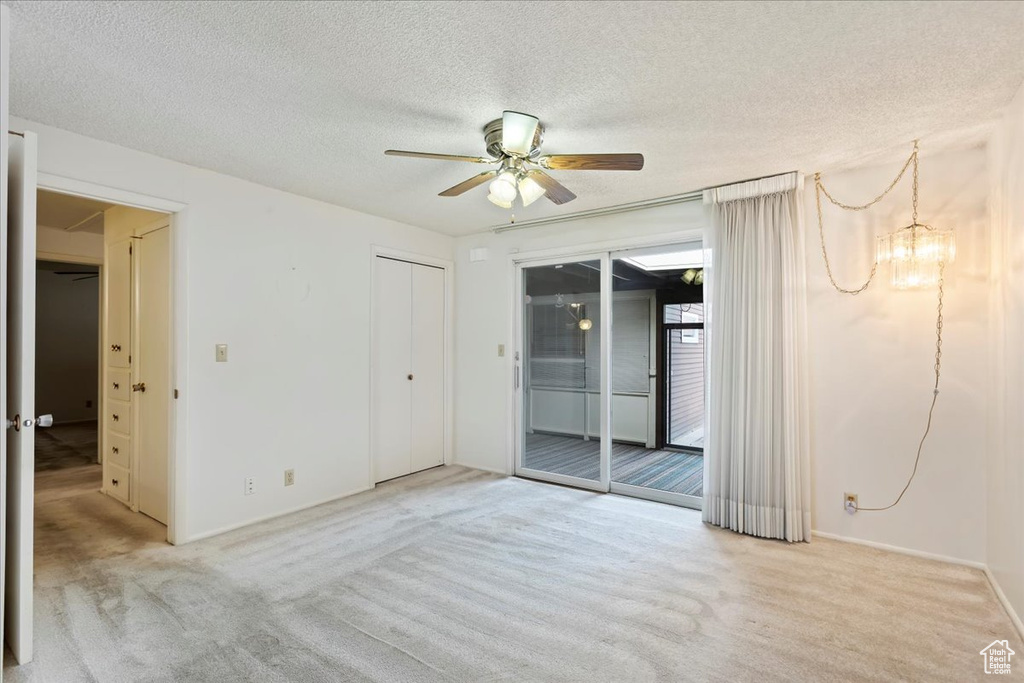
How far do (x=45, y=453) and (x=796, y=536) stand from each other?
25.2 feet

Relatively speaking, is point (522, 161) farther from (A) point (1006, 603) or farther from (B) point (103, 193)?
(A) point (1006, 603)

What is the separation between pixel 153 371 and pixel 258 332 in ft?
2.69

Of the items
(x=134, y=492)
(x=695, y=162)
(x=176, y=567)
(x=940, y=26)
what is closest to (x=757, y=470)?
(x=695, y=162)

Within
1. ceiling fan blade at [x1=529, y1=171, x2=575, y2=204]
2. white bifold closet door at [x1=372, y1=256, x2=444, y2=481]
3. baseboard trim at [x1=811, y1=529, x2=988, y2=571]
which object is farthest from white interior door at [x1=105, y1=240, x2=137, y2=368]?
baseboard trim at [x1=811, y1=529, x2=988, y2=571]

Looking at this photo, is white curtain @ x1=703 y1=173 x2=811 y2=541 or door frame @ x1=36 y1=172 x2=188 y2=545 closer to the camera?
door frame @ x1=36 y1=172 x2=188 y2=545

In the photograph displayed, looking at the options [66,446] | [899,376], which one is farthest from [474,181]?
[66,446]

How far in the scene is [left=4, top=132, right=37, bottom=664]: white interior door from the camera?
1.95 m

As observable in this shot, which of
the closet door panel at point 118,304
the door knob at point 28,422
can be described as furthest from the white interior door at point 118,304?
the door knob at point 28,422

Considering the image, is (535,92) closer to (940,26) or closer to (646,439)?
(940,26)

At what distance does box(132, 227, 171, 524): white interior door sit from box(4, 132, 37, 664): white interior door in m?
1.28

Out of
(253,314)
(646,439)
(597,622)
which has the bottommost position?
(597,622)

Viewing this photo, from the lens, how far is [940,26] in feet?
5.79

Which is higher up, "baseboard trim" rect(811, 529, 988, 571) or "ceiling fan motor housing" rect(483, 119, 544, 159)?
"ceiling fan motor housing" rect(483, 119, 544, 159)

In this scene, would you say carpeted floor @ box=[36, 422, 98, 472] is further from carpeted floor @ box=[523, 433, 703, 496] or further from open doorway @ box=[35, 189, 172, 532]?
carpeted floor @ box=[523, 433, 703, 496]
